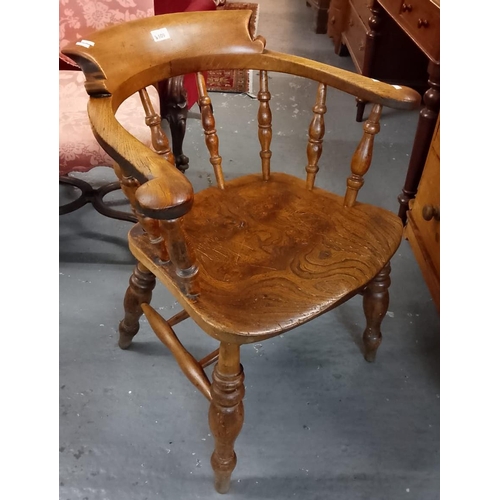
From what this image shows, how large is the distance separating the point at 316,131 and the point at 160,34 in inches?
15.7

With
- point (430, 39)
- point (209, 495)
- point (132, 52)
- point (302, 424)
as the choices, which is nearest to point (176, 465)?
point (209, 495)

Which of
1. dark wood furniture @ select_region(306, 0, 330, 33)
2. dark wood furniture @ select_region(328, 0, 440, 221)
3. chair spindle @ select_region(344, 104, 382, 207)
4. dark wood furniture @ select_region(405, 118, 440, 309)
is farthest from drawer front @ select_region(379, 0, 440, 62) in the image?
dark wood furniture @ select_region(306, 0, 330, 33)

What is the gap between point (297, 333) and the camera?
147 centimetres

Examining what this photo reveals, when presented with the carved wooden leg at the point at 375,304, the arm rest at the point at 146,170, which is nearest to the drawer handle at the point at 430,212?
the carved wooden leg at the point at 375,304

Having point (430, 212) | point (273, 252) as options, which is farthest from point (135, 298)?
point (430, 212)

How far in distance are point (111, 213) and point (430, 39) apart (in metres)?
1.12

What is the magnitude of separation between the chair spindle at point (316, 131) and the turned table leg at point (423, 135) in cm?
51

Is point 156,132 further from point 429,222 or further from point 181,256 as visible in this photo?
point 429,222

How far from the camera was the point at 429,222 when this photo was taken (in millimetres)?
1477

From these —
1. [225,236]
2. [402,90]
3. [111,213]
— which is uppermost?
[402,90]

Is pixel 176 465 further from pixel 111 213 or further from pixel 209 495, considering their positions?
pixel 111 213

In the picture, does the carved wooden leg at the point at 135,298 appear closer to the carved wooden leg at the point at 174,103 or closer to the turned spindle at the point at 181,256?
the turned spindle at the point at 181,256

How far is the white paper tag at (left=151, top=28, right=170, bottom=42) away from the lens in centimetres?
103

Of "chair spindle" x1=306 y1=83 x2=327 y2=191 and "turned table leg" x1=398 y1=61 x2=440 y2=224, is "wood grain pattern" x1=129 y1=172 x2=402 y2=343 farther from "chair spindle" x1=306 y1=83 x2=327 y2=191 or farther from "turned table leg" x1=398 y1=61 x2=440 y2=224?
"turned table leg" x1=398 y1=61 x2=440 y2=224
